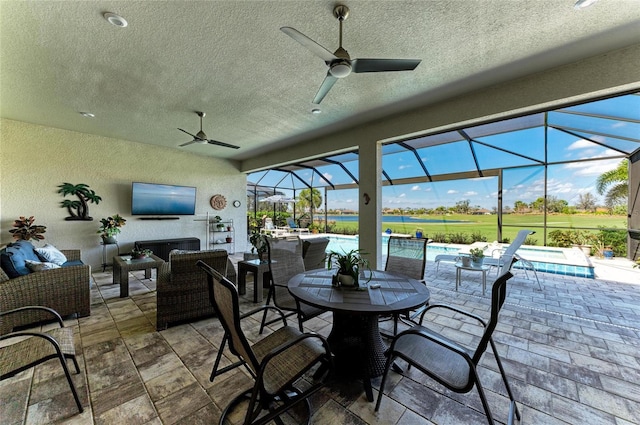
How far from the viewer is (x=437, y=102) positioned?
12.3 ft

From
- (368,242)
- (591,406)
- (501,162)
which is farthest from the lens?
(501,162)

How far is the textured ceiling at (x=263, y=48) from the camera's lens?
2070mm

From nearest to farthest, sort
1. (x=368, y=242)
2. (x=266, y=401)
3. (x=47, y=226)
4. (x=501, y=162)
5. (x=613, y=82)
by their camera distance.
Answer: (x=266, y=401)
(x=613, y=82)
(x=368, y=242)
(x=47, y=226)
(x=501, y=162)

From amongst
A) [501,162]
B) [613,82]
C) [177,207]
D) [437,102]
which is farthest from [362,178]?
[177,207]

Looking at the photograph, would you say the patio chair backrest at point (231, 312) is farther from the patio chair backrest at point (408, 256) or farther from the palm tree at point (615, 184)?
the palm tree at point (615, 184)

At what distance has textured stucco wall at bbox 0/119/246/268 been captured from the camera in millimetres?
4730

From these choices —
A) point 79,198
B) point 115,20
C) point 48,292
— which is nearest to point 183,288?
point 48,292

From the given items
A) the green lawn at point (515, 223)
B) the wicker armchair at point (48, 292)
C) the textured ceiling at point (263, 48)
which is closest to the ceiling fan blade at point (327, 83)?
the textured ceiling at point (263, 48)

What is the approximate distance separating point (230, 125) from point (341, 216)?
23.4 ft

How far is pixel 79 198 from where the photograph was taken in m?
5.39

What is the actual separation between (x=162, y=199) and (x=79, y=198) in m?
1.55

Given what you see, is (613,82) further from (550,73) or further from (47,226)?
(47,226)

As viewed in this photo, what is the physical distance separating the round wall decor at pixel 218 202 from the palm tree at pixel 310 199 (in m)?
3.86

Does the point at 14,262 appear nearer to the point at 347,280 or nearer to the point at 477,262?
the point at 347,280
